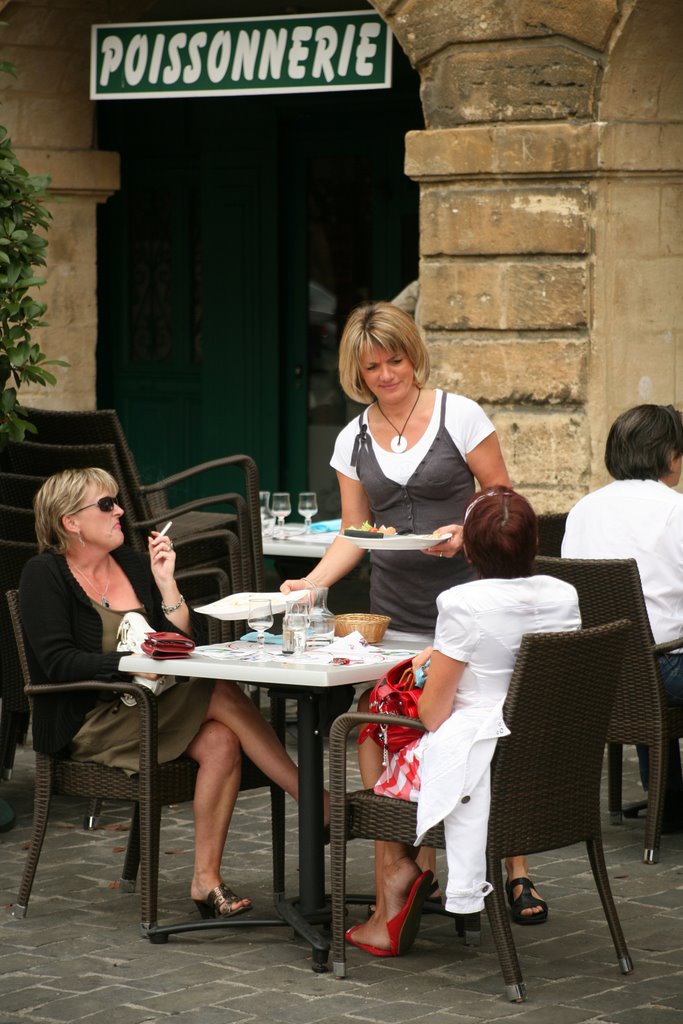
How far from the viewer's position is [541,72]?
7.86 metres

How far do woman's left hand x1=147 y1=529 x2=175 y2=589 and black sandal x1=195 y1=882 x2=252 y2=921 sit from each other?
96 centimetres

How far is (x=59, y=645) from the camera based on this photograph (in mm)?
5418

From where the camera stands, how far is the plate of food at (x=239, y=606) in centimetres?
523

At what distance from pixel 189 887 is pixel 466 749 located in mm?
1618

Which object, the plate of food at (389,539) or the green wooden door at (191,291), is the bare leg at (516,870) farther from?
the green wooden door at (191,291)

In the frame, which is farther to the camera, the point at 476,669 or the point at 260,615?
the point at 260,615

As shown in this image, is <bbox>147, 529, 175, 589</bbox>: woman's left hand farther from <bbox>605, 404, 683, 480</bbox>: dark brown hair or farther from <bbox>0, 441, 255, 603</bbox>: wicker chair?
<bbox>0, 441, 255, 603</bbox>: wicker chair

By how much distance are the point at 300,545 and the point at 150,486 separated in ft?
2.67

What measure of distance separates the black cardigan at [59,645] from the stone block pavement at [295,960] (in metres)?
0.61

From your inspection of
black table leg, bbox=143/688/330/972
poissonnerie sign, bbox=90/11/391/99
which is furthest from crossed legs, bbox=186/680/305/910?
poissonnerie sign, bbox=90/11/391/99

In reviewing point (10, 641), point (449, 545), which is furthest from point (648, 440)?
point (10, 641)

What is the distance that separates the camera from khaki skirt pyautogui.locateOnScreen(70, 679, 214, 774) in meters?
5.41

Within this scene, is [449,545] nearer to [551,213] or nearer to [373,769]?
[373,769]

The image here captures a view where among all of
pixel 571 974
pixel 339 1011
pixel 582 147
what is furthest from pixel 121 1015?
pixel 582 147
